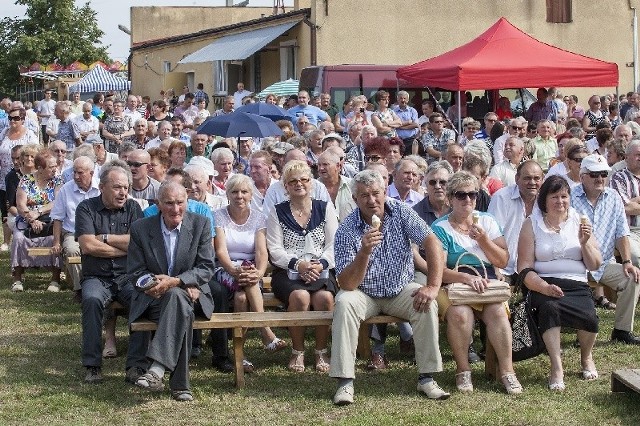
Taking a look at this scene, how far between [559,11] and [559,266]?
73.5 ft

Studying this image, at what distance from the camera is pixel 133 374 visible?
721cm

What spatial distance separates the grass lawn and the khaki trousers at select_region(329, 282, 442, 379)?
219 mm

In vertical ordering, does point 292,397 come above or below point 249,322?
below

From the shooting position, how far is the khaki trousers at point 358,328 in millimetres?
6762

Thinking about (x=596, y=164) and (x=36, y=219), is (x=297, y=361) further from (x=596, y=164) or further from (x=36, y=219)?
(x=36, y=219)

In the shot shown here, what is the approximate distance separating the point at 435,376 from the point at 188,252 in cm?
185

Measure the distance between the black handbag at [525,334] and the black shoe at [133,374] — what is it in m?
2.48

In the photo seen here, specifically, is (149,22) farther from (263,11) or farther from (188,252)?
(188,252)

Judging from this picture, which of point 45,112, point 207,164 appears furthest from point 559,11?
point 207,164

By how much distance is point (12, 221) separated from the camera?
11758 millimetres

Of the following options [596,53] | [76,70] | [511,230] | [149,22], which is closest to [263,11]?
[149,22]

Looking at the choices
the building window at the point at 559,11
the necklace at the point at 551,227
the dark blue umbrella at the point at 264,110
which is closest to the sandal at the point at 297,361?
the necklace at the point at 551,227

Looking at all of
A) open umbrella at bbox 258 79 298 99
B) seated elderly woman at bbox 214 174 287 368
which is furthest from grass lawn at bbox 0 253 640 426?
open umbrella at bbox 258 79 298 99

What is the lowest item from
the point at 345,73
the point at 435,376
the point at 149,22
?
the point at 435,376
